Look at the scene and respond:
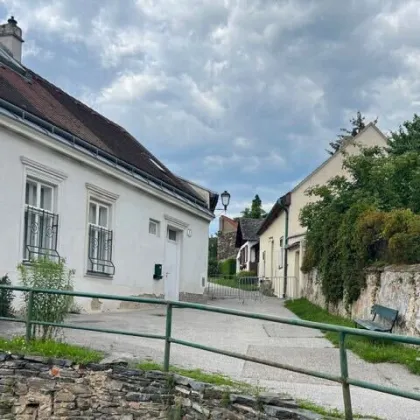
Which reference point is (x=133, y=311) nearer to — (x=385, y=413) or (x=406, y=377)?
(x=406, y=377)

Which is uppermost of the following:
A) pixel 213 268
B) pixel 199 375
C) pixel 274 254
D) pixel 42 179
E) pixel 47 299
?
pixel 42 179

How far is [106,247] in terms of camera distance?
48.8ft

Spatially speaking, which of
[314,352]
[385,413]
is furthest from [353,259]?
[385,413]

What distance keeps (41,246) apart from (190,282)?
8.41 m

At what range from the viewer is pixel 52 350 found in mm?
7633

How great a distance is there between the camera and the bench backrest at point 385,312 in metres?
9.92

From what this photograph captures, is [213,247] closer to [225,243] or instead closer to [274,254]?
[225,243]

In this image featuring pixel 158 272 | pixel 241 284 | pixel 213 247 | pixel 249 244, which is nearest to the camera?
pixel 158 272

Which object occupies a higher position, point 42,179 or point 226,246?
point 42,179

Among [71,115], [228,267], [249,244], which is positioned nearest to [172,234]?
[71,115]

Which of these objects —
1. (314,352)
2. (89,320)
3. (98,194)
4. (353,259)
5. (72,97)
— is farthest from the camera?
(72,97)

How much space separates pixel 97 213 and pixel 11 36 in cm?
612

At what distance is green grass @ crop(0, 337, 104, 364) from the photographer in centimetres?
744

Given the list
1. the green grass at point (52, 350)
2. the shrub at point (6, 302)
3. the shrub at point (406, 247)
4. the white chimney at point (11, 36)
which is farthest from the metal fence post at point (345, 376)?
the white chimney at point (11, 36)
